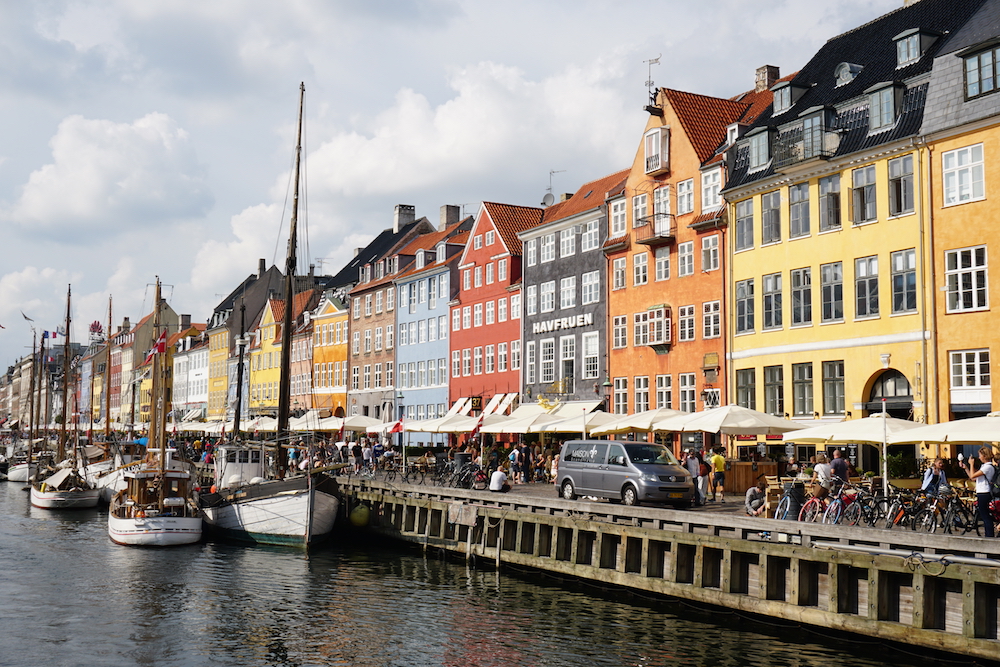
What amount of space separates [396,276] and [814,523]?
2301 inches

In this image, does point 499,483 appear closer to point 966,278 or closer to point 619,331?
point 966,278

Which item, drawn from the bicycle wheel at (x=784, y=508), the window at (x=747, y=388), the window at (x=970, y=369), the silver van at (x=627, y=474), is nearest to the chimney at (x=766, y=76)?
the window at (x=747, y=388)

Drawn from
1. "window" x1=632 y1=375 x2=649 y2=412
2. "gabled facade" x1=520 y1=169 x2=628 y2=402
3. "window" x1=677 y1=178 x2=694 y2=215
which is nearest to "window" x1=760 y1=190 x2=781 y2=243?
"window" x1=677 y1=178 x2=694 y2=215

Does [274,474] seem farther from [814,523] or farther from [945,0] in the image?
[945,0]

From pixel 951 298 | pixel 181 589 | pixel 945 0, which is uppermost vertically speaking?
pixel 945 0

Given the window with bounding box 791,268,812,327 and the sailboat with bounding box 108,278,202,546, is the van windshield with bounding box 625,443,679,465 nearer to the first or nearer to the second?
the window with bounding box 791,268,812,327

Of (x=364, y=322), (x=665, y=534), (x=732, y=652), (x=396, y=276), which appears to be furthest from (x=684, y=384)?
(x=364, y=322)

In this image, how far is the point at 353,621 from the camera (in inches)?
941

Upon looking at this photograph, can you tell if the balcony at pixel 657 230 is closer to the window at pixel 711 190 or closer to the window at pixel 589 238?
the window at pixel 711 190

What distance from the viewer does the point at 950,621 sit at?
61.8 ft

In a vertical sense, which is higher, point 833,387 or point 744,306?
point 744,306

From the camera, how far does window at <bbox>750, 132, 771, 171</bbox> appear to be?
43562 mm

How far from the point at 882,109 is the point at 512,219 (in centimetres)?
3123

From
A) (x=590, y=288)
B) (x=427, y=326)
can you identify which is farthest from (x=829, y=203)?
(x=427, y=326)
